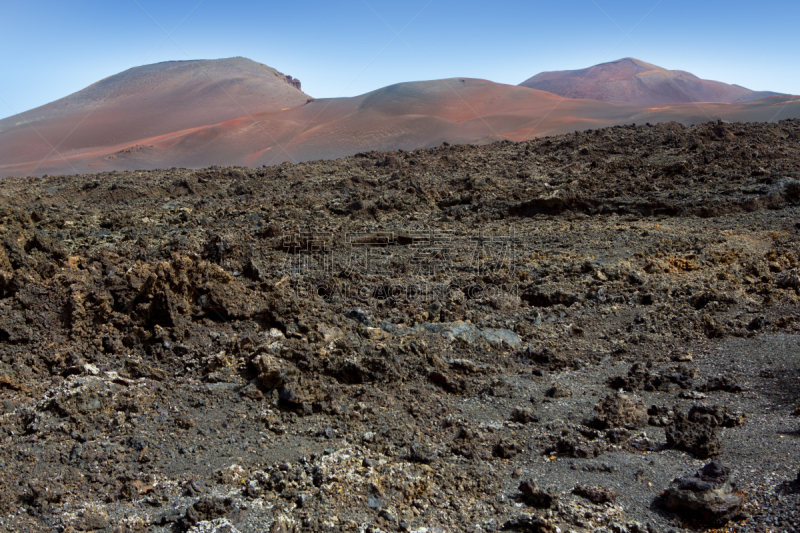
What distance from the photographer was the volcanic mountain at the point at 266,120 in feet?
74.0

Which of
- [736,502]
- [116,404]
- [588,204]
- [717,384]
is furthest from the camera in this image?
[588,204]

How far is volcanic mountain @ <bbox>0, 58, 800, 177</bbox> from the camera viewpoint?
22547 millimetres

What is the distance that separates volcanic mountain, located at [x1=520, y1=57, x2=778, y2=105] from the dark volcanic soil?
1600 inches

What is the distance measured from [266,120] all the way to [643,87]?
33.1 meters

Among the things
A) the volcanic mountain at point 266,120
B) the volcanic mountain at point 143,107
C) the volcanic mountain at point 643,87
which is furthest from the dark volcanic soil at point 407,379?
the volcanic mountain at point 643,87

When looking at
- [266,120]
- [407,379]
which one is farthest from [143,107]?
[407,379]

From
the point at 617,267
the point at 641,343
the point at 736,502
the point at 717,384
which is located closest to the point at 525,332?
the point at 641,343

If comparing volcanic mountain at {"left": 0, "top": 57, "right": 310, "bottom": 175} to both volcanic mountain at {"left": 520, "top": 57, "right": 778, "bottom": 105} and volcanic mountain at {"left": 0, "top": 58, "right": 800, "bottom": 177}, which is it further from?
volcanic mountain at {"left": 520, "top": 57, "right": 778, "bottom": 105}

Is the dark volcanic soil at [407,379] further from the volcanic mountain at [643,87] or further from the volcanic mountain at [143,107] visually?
the volcanic mountain at [643,87]

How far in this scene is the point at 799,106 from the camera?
2109 cm

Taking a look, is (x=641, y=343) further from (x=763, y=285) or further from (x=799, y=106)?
(x=799, y=106)

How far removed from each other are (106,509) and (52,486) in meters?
0.33

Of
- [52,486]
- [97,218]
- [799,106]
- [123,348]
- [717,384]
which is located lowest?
[717,384]

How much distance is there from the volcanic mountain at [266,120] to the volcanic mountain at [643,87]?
59.0 feet
